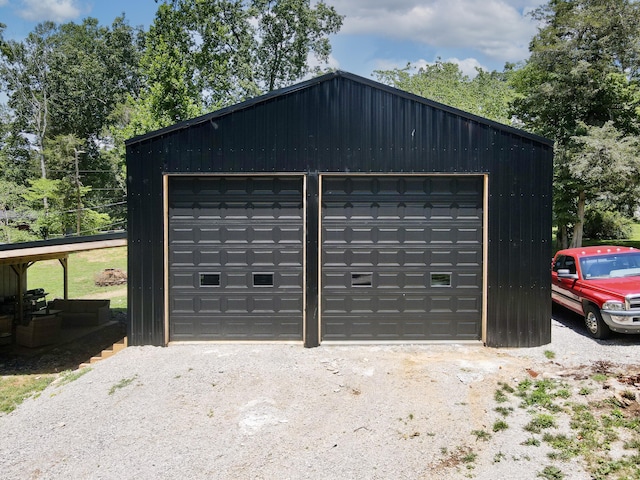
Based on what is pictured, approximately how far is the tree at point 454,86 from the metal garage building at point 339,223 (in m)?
25.6

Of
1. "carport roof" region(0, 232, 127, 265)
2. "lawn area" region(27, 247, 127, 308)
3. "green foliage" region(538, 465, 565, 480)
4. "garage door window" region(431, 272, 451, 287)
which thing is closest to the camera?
"green foliage" region(538, 465, 565, 480)

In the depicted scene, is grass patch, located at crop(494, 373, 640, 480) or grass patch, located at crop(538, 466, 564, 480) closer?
grass patch, located at crop(538, 466, 564, 480)

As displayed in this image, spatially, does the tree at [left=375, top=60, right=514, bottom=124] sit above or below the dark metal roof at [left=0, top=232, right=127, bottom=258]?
above

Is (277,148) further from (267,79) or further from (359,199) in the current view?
(267,79)

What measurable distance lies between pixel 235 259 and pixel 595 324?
22.7 ft

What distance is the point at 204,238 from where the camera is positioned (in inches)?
330

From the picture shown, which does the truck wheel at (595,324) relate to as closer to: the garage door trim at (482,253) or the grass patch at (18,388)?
the garage door trim at (482,253)

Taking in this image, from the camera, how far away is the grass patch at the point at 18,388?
744cm

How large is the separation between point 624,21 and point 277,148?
2047cm

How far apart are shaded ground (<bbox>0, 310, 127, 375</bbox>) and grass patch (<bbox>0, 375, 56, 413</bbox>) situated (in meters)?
0.42

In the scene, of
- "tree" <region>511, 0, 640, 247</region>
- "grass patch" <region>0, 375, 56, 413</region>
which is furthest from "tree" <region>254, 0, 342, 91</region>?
"grass patch" <region>0, 375, 56, 413</region>

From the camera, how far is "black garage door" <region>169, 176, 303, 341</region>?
8.33 meters

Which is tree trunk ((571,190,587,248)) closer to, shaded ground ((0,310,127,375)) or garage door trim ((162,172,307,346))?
garage door trim ((162,172,307,346))

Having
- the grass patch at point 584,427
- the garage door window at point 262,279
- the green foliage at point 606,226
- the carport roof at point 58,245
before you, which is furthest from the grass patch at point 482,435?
the green foliage at point 606,226
